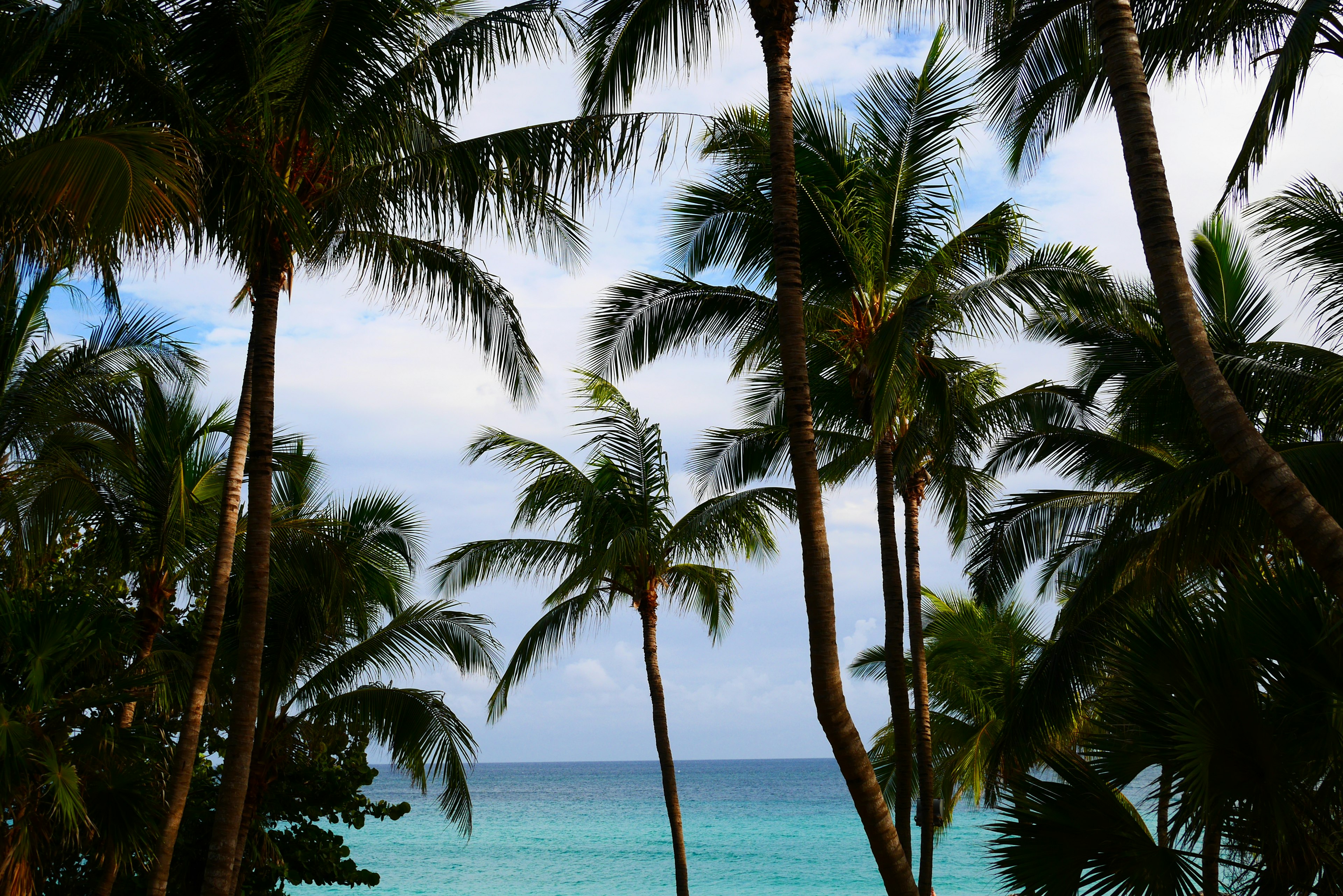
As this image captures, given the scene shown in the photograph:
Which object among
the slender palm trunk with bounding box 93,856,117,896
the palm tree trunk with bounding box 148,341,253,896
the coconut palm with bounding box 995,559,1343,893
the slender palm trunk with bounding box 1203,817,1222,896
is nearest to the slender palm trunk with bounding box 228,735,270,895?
the slender palm trunk with bounding box 93,856,117,896

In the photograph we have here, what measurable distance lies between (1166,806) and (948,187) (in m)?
6.04

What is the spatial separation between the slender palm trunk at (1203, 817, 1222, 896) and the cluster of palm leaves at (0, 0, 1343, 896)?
1.5 inches

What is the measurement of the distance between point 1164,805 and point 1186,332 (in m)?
4.32

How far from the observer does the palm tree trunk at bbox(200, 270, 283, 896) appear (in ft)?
25.2

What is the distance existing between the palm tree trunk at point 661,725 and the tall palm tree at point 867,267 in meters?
3.91

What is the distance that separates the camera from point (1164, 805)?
26.0ft

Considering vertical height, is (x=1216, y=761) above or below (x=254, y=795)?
above

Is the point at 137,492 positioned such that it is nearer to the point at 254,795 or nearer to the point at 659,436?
the point at 254,795

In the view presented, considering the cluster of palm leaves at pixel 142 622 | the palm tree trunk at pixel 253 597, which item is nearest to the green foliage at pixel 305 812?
the cluster of palm leaves at pixel 142 622

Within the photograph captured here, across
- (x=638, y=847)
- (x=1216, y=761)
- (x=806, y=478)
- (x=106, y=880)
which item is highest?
(x=806, y=478)

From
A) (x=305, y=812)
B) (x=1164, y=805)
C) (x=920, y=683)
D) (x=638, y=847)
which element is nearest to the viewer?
(x=1164, y=805)

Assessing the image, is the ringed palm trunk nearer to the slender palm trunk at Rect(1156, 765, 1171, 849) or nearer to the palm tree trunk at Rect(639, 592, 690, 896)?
the slender palm trunk at Rect(1156, 765, 1171, 849)

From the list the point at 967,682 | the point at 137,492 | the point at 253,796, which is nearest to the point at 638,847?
the point at 967,682

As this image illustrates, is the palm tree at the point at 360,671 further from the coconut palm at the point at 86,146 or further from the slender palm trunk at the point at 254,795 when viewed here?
Result: the coconut palm at the point at 86,146
